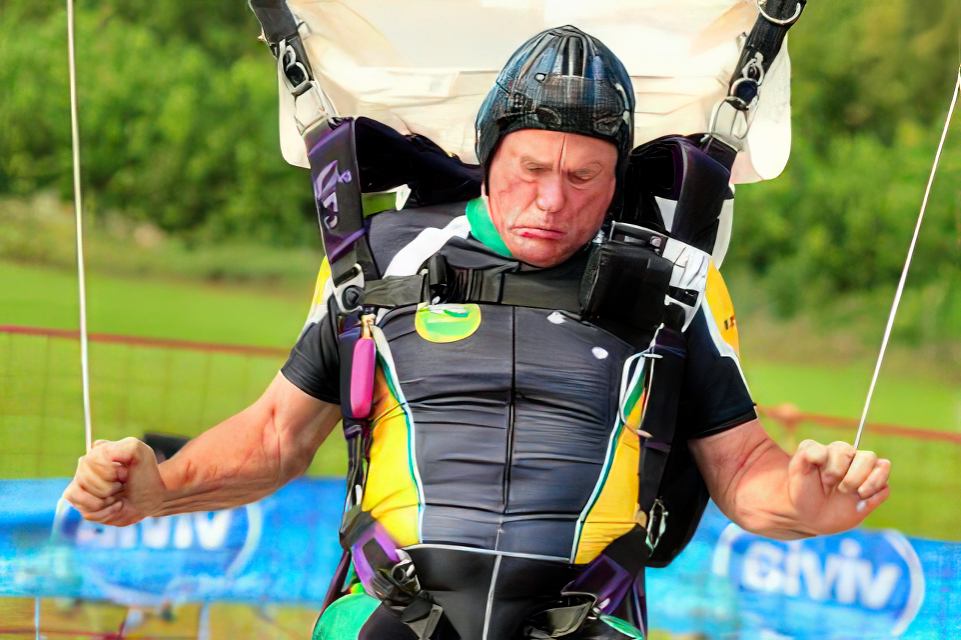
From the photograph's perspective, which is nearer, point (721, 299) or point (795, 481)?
point (795, 481)

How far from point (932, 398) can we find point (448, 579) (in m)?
10.5

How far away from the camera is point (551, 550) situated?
217 cm

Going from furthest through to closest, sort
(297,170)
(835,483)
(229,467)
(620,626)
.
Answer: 1. (297,170)
2. (229,467)
3. (620,626)
4. (835,483)

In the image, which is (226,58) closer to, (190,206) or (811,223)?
(190,206)

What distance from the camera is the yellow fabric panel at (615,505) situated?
2195mm

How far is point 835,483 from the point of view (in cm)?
208

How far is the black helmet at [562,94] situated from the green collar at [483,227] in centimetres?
11

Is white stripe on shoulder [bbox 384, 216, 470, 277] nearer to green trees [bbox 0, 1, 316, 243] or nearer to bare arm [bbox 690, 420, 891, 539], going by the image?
bare arm [bbox 690, 420, 891, 539]

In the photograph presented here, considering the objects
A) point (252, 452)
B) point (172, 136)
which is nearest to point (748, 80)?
point (252, 452)

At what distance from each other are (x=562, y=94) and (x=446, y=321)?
1.36 feet

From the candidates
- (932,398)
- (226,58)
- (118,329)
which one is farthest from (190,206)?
(932,398)

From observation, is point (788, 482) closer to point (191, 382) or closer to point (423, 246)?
point (423, 246)

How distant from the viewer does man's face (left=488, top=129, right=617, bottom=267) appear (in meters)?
2.23

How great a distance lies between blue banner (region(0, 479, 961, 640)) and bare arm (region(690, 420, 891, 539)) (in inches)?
74.1
